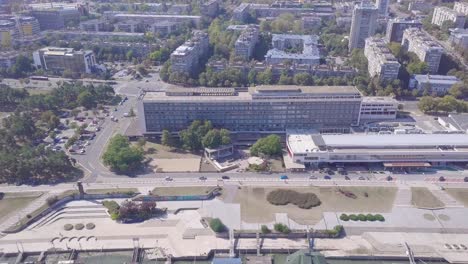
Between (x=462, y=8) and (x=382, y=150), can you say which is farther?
(x=462, y=8)

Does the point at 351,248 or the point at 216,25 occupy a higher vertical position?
the point at 216,25

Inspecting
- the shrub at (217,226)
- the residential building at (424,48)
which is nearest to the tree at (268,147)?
the shrub at (217,226)

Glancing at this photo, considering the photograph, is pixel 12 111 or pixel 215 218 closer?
pixel 215 218

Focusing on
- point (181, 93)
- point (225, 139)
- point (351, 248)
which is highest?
point (181, 93)

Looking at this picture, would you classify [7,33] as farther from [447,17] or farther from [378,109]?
[447,17]

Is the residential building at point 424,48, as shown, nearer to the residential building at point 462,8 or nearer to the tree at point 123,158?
the residential building at point 462,8

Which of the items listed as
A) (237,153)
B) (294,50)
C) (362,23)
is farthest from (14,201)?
(362,23)

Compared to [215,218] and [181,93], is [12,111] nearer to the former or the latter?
[181,93]

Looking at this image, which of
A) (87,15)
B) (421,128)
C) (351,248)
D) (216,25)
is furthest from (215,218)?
(87,15)
